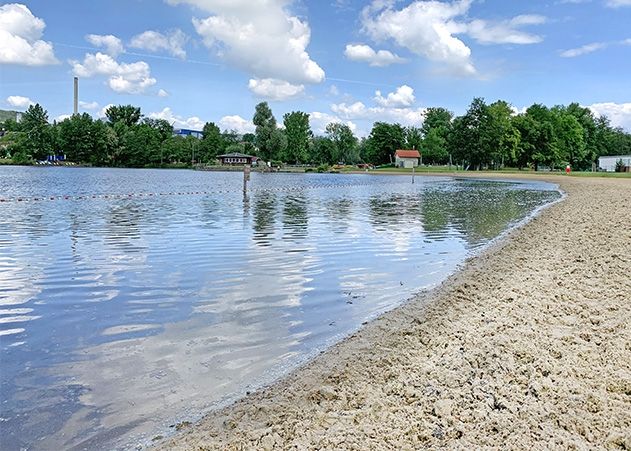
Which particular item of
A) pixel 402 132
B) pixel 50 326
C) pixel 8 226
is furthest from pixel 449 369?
pixel 402 132

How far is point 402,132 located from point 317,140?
23.9m

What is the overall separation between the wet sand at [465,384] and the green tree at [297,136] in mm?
137023

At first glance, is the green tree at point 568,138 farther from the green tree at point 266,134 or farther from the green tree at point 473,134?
the green tree at point 266,134

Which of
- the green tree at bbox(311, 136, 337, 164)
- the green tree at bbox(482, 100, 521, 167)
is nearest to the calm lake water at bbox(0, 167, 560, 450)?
the green tree at bbox(482, 100, 521, 167)

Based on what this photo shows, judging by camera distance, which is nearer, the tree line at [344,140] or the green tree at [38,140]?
the tree line at [344,140]

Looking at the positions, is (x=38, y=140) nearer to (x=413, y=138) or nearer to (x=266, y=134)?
(x=266, y=134)

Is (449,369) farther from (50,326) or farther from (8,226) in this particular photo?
(8,226)

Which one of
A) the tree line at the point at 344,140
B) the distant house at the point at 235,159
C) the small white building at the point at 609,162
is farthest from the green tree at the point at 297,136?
the small white building at the point at 609,162

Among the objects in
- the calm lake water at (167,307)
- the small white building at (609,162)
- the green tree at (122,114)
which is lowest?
the calm lake water at (167,307)

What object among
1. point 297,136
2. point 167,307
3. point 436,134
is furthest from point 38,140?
point 167,307

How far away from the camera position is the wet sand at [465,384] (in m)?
3.61

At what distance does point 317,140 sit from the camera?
14575 centimetres

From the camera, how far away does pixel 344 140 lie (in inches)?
5674

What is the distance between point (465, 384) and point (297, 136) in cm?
14259
